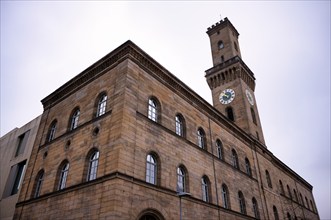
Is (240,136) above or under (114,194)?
above

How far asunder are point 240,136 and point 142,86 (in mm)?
13457

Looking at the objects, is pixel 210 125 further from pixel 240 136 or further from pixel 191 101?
pixel 240 136

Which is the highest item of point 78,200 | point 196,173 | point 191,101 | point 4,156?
point 191,101

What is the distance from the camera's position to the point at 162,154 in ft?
49.9

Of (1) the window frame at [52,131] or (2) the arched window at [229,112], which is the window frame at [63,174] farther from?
(2) the arched window at [229,112]

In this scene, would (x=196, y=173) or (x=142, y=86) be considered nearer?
(x=142, y=86)

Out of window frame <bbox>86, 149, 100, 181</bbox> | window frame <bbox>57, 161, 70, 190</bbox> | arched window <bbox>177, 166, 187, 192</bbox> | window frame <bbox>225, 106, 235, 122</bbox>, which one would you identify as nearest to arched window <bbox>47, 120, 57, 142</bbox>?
window frame <bbox>57, 161, 70, 190</bbox>

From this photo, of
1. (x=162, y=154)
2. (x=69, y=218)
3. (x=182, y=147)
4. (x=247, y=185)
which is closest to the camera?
(x=69, y=218)

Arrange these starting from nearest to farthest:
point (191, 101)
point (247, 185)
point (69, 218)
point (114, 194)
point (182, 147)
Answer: point (114, 194) < point (69, 218) < point (182, 147) < point (191, 101) < point (247, 185)

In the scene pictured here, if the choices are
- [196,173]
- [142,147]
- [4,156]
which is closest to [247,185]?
[196,173]

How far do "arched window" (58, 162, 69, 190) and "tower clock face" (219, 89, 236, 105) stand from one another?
23181 mm

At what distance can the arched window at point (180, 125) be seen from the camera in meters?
→ 17.9

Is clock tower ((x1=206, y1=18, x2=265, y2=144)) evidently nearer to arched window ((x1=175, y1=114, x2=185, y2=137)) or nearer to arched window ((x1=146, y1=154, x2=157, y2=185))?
arched window ((x1=175, y1=114, x2=185, y2=137))

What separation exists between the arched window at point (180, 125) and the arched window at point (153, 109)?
6.77 feet
